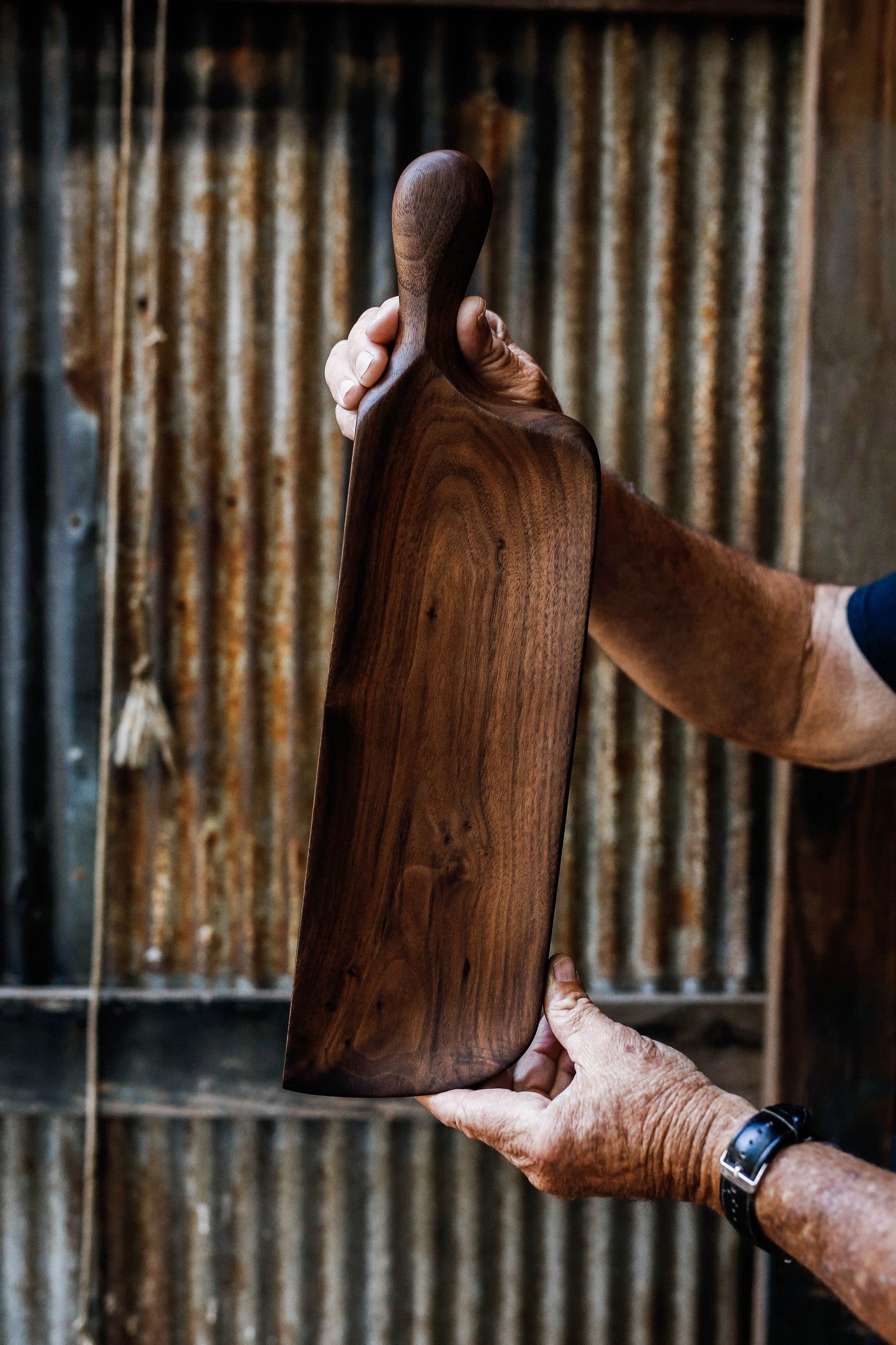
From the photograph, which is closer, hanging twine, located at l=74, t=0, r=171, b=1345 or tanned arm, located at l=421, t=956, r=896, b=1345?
tanned arm, located at l=421, t=956, r=896, b=1345

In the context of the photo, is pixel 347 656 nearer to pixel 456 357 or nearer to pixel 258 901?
pixel 456 357

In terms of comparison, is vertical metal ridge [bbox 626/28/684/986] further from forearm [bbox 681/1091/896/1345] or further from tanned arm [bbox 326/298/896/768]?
forearm [bbox 681/1091/896/1345]

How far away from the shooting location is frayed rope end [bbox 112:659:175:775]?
153 centimetres

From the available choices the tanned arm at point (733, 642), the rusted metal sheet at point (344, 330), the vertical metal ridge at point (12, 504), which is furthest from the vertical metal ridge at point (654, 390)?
the vertical metal ridge at point (12, 504)

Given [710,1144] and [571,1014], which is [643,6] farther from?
[710,1144]

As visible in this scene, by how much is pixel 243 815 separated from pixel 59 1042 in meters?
0.49

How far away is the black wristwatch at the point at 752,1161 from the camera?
0.85m

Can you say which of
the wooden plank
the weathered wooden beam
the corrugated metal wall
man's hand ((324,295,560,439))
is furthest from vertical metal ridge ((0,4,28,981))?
man's hand ((324,295,560,439))

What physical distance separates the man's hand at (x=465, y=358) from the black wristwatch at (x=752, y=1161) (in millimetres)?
693

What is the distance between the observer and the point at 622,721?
5.18ft

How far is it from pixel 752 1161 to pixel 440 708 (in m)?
0.49

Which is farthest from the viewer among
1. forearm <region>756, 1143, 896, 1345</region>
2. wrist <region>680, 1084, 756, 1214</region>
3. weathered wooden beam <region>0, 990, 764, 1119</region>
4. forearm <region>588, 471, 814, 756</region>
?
weathered wooden beam <region>0, 990, 764, 1119</region>

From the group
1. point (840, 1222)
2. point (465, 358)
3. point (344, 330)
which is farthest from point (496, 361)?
point (840, 1222)

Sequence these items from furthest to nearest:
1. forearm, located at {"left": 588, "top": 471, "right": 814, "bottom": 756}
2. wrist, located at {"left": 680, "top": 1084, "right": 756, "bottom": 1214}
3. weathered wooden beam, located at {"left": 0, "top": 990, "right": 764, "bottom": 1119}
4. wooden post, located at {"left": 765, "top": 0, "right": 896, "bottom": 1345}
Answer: weathered wooden beam, located at {"left": 0, "top": 990, "right": 764, "bottom": 1119}, wooden post, located at {"left": 765, "top": 0, "right": 896, "bottom": 1345}, forearm, located at {"left": 588, "top": 471, "right": 814, "bottom": 756}, wrist, located at {"left": 680, "top": 1084, "right": 756, "bottom": 1214}
